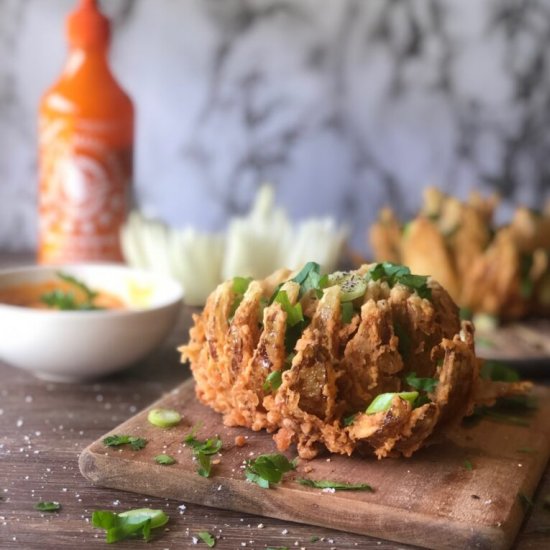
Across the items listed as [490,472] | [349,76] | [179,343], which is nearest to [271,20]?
[349,76]

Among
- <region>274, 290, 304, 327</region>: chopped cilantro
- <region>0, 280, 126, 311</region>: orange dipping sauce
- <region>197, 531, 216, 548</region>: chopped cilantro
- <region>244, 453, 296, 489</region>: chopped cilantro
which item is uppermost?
<region>274, 290, 304, 327</region>: chopped cilantro

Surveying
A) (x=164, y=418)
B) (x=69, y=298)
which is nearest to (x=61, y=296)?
(x=69, y=298)

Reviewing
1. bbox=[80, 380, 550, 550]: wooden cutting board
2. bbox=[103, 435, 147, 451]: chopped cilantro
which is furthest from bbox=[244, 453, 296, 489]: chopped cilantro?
bbox=[103, 435, 147, 451]: chopped cilantro

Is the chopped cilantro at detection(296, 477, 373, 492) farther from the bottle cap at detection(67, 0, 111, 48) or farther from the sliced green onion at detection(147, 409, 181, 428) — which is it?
the bottle cap at detection(67, 0, 111, 48)

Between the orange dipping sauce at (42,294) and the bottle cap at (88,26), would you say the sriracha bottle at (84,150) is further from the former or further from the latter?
the orange dipping sauce at (42,294)

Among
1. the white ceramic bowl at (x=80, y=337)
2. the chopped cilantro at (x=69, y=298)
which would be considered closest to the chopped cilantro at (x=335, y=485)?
the white ceramic bowl at (x=80, y=337)

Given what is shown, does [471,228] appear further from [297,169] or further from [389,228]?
[297,169]

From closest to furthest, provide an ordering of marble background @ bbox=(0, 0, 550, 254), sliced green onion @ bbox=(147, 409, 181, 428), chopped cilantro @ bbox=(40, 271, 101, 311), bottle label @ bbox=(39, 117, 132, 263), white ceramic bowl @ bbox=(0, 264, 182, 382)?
sliced green onion @ bbox=(147, 409, 181, 428), white ceramic bowl @ bbox=(0, 264, 182, 382), chopped cilantro @ bbox=(40, 271, 101, 311), bottle label @ bbox=(39, 117, 132, 263), marble background @ bbox=(0, 0, 550, 254)

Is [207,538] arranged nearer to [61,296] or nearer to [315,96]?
[61,296]
